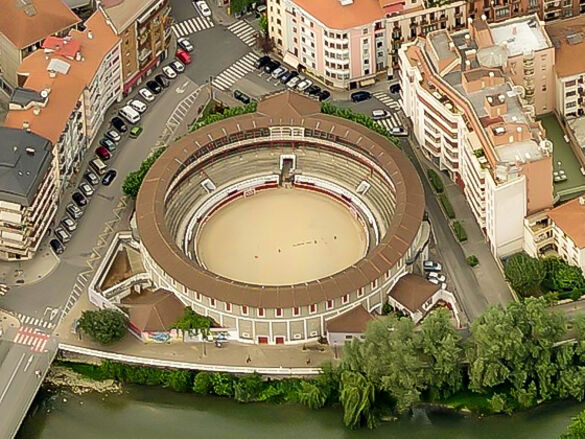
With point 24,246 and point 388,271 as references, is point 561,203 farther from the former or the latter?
point 24,246

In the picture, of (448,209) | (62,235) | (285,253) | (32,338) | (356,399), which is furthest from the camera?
(448,209)

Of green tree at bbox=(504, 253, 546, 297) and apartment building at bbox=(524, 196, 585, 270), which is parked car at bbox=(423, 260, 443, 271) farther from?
apartment building at bbox=(524, 196, 585, 270)

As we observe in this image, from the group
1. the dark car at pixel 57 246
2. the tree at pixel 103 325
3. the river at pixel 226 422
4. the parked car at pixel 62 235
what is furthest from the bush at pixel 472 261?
the dark car at pixel 57 246

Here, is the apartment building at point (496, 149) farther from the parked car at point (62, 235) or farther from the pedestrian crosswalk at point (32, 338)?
the pedestrian crosswalk at point (32, 338)

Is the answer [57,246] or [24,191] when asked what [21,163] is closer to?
[24,191]

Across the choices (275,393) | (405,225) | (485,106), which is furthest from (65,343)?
(485,106)

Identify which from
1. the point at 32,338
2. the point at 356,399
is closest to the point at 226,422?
the point at 356,399
